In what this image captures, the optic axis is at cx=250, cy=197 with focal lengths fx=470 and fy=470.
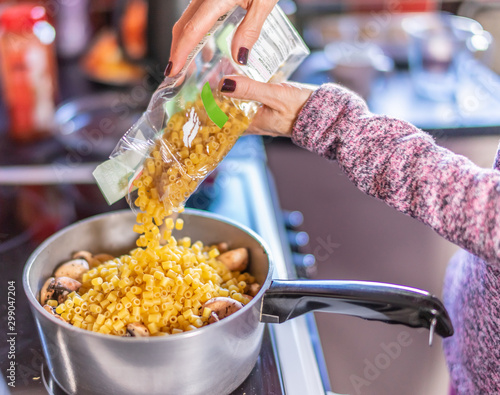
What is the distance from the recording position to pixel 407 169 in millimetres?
603

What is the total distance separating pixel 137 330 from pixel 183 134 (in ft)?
0.89

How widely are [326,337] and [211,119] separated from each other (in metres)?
0.95

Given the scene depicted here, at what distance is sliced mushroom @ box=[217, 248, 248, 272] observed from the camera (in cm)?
73

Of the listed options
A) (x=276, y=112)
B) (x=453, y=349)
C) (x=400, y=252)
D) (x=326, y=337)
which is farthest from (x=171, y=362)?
(x=400, y=252)

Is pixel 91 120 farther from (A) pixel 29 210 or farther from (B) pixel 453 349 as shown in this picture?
(B) pixel 453 349

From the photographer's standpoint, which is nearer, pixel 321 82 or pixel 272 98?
pixel 272 98

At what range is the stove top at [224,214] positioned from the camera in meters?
0.65

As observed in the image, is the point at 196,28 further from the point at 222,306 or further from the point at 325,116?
the point at 222,306

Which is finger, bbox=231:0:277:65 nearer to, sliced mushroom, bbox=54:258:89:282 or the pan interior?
the pan interior

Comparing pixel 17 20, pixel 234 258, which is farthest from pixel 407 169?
pixel 17 20

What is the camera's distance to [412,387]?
1.26 meters

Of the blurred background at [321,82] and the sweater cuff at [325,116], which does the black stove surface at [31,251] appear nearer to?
the blurred background at [321,82]

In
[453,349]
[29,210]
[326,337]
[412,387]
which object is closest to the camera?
[453,349]

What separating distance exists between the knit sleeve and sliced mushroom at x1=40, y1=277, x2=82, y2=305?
15.7 inches
